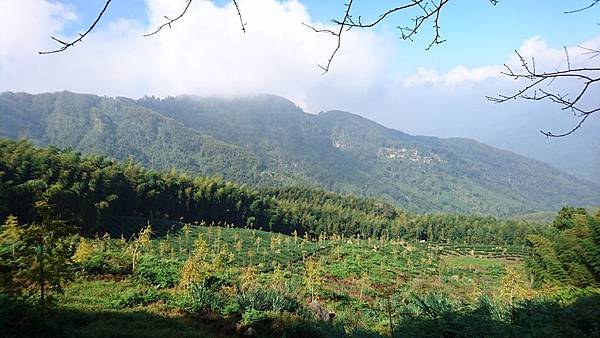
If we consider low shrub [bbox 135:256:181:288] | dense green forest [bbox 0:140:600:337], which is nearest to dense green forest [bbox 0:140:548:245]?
dense green forest [bbox 0:140:600:337]

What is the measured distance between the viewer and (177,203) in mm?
60844

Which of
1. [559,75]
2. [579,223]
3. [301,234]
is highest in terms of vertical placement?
[559,75]

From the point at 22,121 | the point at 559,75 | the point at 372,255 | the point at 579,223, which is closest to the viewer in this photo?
the point at 559,75

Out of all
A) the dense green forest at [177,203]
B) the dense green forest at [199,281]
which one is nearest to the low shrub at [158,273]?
the dense green forest at [199,281]

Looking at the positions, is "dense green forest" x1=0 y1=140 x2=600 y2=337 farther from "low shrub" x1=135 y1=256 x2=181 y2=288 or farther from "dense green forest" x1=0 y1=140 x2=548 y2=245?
"dense green forest" x1=0 y1=140 x2=548 y2=245

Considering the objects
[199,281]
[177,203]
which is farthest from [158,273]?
[177,203]

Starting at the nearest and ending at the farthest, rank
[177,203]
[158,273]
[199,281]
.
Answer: [199,281], [158,273], [177,203]

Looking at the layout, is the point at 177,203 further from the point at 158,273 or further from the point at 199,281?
the point at 199,281

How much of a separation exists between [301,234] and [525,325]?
73.8 metres

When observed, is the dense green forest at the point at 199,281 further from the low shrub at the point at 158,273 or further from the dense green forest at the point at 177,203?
the dense green forest at the point at 177,203

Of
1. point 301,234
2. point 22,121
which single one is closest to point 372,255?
point 301,234

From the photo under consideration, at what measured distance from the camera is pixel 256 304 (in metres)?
8.81

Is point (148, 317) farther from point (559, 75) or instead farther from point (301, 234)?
point (301, 234)

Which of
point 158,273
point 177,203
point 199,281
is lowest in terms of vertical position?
point 177,203
